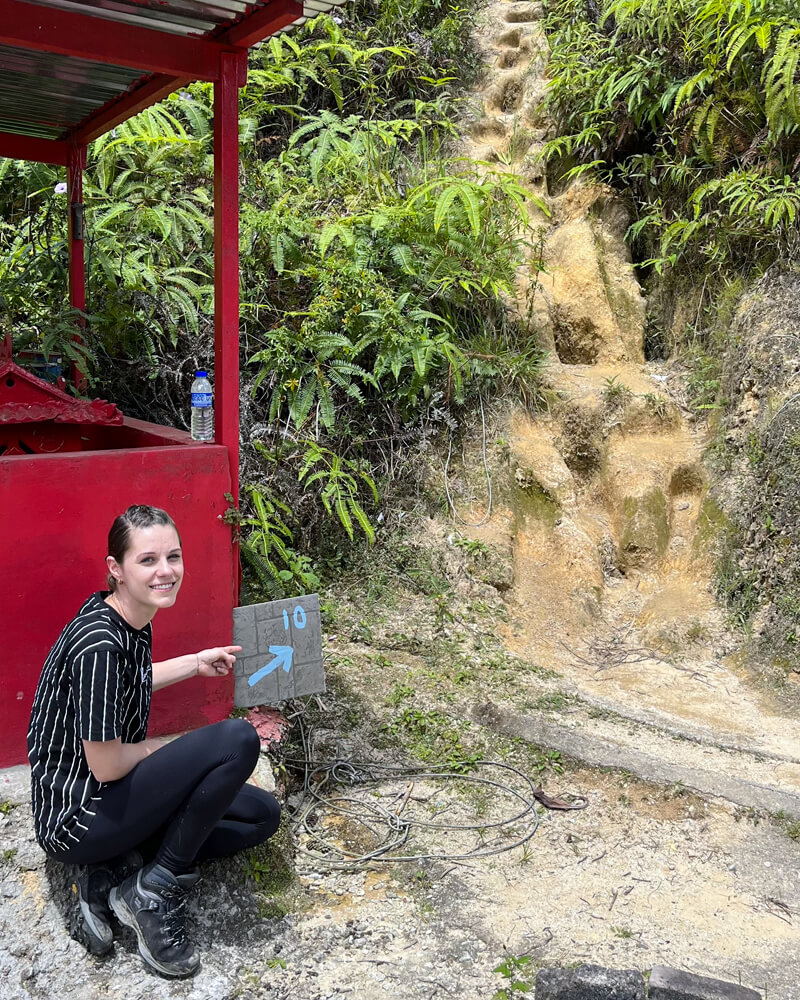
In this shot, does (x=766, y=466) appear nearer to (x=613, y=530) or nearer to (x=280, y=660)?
(x=613, y=530)

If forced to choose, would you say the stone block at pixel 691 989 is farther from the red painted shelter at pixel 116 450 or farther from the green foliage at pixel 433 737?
the red painted shelter at pixel 116 450

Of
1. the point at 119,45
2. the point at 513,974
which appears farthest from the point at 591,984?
the point at 119,45

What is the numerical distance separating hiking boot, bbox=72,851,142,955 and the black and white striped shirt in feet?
0.86

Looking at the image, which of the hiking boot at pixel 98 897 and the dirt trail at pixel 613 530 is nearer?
the hiking boot at pixel 98 897

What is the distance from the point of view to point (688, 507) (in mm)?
7660

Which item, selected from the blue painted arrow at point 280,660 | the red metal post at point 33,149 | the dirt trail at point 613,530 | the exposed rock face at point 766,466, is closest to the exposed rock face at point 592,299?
the dirt trail at point 613,530

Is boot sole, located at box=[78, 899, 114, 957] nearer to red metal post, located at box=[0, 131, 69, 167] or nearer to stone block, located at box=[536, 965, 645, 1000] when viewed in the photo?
stone block, located at box=[536, 965, 645, 1000]

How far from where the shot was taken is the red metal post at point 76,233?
5.56 m

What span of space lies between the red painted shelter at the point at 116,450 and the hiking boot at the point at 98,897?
0.83 meters

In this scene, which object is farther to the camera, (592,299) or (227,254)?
(592,299)

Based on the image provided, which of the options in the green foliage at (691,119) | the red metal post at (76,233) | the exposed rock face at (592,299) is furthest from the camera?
the exposed rock face at (592,299)

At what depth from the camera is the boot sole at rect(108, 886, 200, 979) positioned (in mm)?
3016

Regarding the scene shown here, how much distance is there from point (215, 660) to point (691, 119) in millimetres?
7886

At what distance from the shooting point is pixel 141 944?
3031mm
